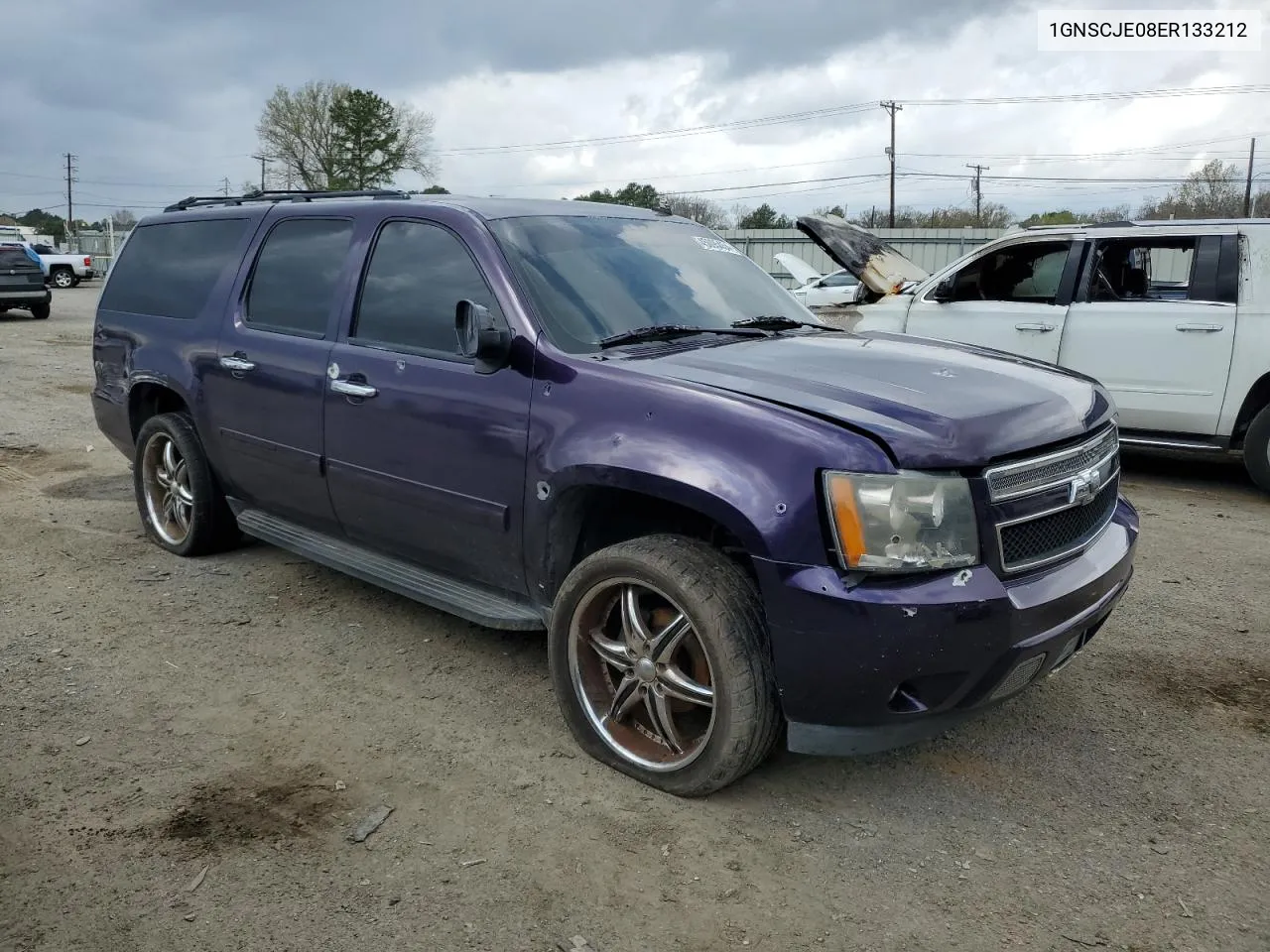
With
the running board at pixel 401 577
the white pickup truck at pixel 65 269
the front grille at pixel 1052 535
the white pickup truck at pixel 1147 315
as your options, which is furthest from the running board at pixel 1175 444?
the white pickup truck at pixel 65 269

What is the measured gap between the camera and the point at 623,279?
3965 millimetres

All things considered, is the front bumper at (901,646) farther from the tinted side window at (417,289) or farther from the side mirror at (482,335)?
the tinted side window at (417,289)

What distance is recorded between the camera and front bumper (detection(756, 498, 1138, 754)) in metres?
2.76

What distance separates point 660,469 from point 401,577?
1.53 m

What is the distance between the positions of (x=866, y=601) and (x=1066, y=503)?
2.72ft

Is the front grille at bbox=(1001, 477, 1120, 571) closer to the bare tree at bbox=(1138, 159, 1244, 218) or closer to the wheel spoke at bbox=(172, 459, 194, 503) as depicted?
the wheel spoke at bbox=(172, 459, 194, 503)

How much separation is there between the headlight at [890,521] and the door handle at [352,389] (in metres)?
2.01

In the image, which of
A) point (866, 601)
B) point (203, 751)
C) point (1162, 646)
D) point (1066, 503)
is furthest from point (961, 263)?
point (203, 751)

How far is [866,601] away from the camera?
9.04ft

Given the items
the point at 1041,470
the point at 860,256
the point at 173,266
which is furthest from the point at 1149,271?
the point at 173,266

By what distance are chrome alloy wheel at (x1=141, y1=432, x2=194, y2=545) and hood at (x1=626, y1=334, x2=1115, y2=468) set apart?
3160 mm

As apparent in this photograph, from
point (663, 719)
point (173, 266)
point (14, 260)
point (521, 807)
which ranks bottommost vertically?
point (521, 807)

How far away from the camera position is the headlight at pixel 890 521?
9.12ft

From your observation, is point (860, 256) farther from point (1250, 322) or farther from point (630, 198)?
point (630, 198)
